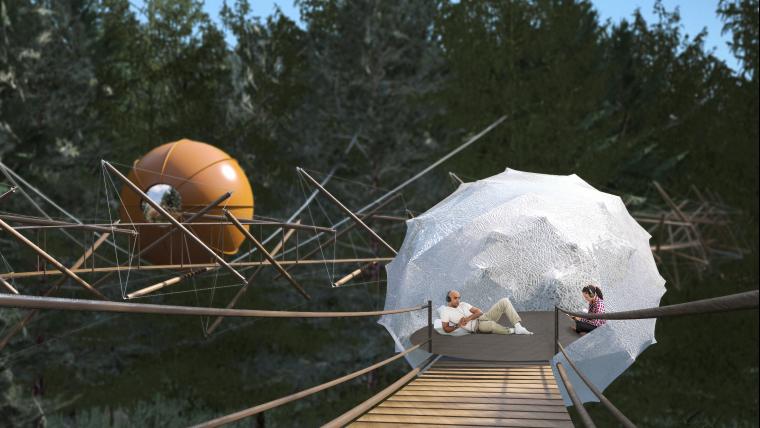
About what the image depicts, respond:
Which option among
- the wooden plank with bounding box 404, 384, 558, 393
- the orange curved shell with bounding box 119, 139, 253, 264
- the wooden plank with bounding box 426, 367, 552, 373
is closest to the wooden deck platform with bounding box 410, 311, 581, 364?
the wooden plank with bounding box 426, 367, 552, 373

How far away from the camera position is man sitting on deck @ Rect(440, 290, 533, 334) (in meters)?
14.5

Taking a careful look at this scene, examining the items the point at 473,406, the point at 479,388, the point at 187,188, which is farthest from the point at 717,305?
the point at 187,188

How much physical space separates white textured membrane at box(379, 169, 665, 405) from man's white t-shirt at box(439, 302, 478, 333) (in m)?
0.91

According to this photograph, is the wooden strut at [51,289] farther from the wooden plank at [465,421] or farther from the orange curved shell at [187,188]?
the wooden plank at [465,421]

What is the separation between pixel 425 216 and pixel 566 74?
1911 centimetres

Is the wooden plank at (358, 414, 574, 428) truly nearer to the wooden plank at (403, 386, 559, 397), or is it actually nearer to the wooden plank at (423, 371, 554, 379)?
the wooden plank at (403, 386, 559, 397)

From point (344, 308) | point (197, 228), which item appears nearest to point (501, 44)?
point (344, 308)

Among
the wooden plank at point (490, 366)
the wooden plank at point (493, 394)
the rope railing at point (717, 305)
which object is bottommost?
the wooden plank at point (490, 366)

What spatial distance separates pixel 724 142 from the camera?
112ft

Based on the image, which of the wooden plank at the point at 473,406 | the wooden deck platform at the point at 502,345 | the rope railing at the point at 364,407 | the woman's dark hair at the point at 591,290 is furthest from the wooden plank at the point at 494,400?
the woman's dark hair at the point at 591,290

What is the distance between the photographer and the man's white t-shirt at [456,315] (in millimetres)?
14686

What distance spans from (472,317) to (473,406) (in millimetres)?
6574

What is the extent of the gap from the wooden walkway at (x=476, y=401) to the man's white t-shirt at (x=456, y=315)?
3.60 metres

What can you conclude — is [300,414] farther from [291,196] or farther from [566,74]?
[566,74]
